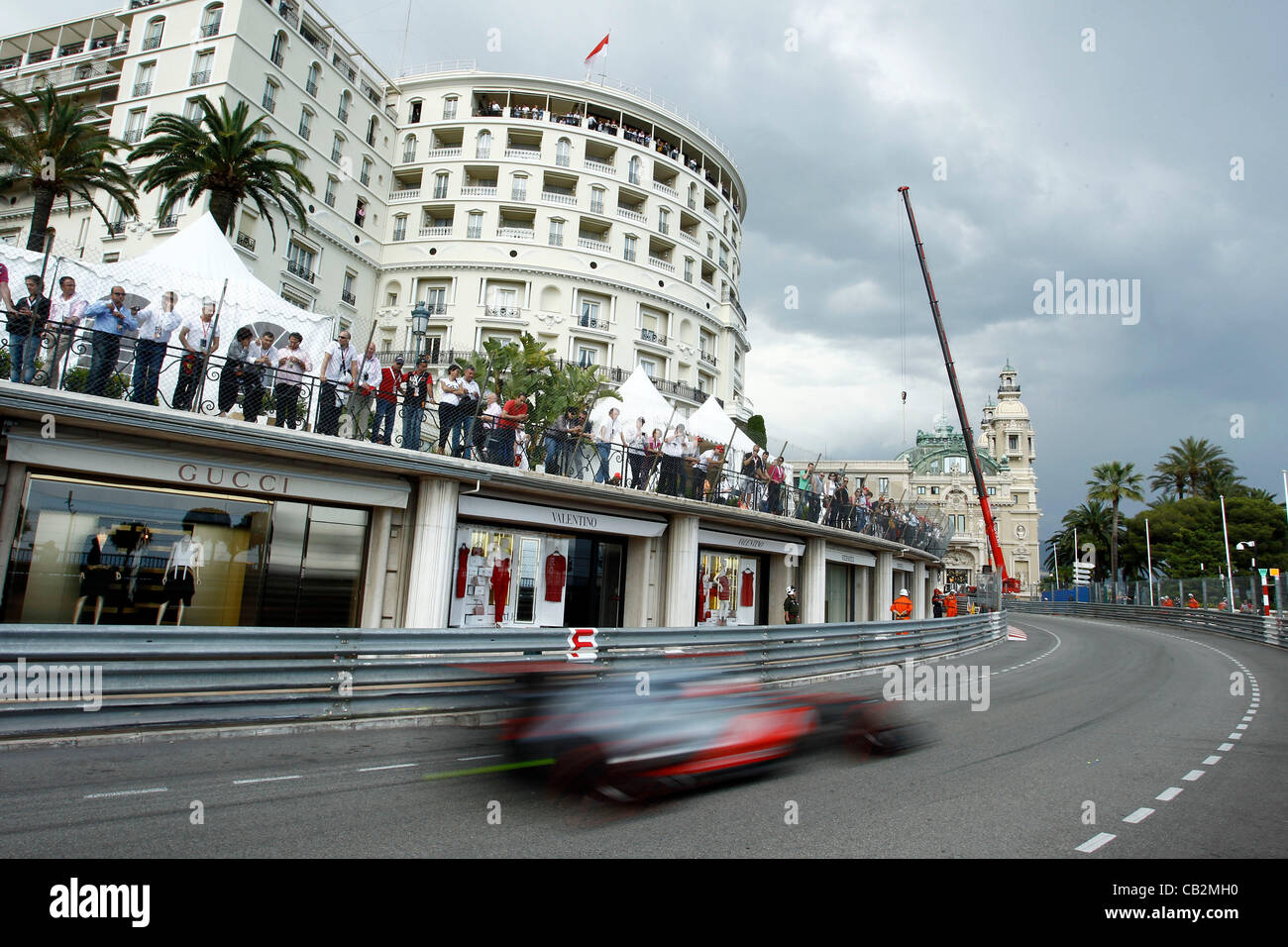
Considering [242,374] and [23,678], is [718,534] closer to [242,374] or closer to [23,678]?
[242,374]

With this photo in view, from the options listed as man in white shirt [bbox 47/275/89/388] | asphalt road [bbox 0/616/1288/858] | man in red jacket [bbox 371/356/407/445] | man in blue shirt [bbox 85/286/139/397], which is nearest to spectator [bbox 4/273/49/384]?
man in white shirt [bbox 47/275/89/388]

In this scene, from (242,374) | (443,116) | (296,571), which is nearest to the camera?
(242,374)

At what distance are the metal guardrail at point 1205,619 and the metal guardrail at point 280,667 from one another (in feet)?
86.4

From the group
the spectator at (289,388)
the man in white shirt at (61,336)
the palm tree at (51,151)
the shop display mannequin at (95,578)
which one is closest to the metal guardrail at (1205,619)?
the spectator at (289,388)

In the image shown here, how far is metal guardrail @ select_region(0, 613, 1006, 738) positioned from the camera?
681 centimetres

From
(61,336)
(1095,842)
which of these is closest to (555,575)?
(61,336)

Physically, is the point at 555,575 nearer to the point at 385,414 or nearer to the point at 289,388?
the point at 385,414

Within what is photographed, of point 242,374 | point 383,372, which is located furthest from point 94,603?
point 383,372

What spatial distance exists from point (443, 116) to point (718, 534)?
39277mm

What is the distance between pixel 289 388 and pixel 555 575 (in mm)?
7168

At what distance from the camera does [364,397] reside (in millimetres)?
11859

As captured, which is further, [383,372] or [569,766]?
[383,372]

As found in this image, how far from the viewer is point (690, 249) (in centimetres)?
4975

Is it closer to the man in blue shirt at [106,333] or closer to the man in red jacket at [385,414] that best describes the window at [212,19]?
the man in blue shirt at [106,333]
